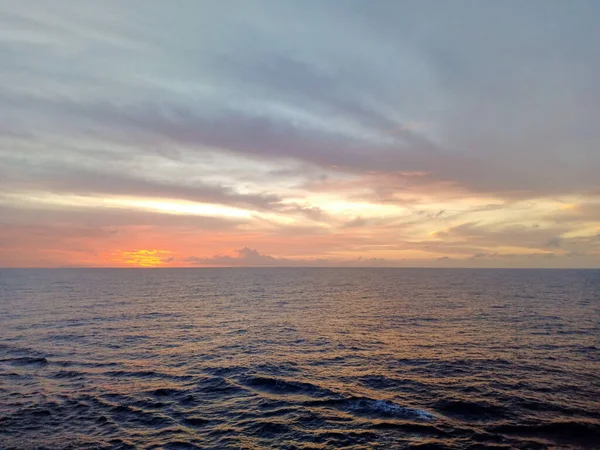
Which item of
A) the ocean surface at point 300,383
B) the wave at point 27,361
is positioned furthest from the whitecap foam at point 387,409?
the wave at point 27,361

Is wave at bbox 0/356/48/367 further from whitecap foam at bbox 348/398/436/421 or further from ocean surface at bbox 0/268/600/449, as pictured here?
whitecap foam at bbox 348/398/436/421

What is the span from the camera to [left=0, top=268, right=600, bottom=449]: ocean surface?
29.4 meters

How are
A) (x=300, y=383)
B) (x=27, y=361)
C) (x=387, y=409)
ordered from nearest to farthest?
(x=387, y=409) < (x=300, y=383) < (x=27, y=361)

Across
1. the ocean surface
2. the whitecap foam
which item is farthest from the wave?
the whitecap foam

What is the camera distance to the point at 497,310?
9138 centimetres

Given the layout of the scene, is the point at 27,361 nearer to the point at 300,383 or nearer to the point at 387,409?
the point at 300,383

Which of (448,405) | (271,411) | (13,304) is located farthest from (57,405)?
(13,304)

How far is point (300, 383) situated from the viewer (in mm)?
40844

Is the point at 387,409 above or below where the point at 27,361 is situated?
above

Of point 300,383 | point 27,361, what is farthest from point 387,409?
point 27,361

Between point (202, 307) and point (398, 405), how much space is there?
77.5 metres

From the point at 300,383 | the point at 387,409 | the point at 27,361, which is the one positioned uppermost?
the point at 387,409

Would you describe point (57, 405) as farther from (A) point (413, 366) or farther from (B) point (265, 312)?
(B) point (265, 312)

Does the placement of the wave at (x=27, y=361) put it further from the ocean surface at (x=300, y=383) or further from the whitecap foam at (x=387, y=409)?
the whitecap foam at (x=387, y=409)
